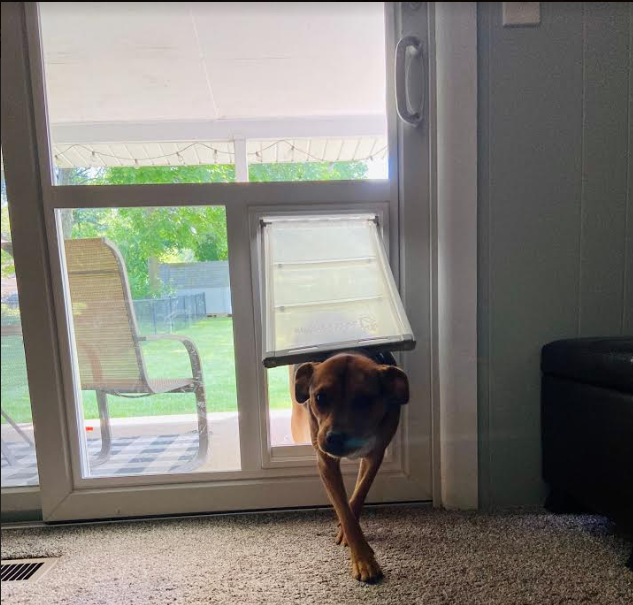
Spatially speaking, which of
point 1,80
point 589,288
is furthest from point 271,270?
point 589,288

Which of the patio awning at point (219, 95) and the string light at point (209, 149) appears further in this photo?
the string light at point (209, 149)

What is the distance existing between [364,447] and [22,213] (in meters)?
0.87

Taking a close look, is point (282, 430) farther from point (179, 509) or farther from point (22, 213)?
point (22, 213)

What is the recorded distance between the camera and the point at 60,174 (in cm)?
89

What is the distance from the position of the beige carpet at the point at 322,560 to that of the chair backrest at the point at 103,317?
1.14 ft

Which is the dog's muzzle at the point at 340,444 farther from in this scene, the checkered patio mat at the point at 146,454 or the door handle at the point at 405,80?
the door handle at the point at 405,80

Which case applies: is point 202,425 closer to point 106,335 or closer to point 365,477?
point 106,335

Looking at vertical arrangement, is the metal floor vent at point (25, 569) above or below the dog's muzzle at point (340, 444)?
below

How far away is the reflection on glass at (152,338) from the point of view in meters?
0.92

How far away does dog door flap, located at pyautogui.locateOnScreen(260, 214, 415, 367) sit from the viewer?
73 cm

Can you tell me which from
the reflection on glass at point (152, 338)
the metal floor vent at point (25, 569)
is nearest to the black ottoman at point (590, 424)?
the reflection on glass at point (152, 338)

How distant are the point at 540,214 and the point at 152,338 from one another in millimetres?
950

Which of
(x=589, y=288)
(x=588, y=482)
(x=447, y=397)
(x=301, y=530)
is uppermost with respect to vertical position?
(x=589, y=288)

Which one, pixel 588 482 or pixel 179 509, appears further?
pixel 179 509
